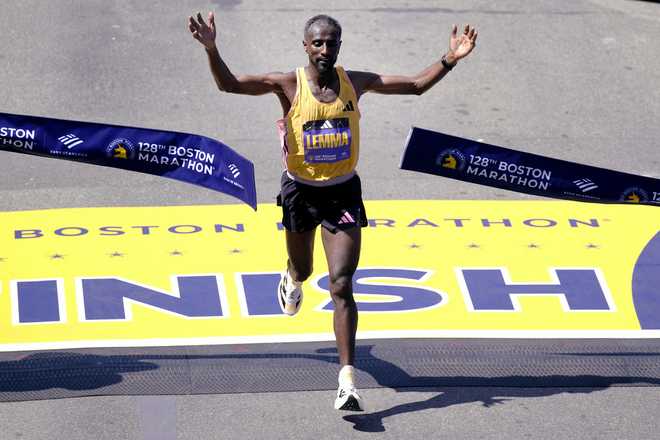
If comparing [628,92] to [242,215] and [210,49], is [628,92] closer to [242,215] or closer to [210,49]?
[242,215]

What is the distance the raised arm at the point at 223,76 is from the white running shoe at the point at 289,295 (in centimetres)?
139

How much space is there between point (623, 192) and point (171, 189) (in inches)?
166

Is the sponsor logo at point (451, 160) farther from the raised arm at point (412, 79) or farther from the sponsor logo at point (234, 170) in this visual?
the sponsor logo at point (234, 170)

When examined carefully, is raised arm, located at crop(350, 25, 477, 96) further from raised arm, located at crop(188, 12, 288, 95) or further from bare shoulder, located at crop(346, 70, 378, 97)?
raised arm, located at crop(188, 12, 288, 95)

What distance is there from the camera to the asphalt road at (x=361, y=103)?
785 centimetres

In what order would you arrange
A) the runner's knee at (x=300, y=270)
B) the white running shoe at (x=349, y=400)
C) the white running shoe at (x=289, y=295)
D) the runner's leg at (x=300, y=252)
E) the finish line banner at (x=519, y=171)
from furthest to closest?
the white running shoe at (x=289, y=295), the runner's knee at (x=300, y=270), the finish line banner at (x=519, y=171), the runner's leg at (x=300, y=252), the white running shoe at (x=349, y=400)

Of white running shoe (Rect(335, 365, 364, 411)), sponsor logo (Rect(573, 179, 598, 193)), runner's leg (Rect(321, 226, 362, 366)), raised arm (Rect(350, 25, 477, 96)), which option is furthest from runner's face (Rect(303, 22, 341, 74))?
sponsor logo (Rect(573, 179, 598, 193))

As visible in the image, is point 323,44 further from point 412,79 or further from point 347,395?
point 347,395

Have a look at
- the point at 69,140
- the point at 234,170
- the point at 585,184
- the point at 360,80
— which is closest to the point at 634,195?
the point at 585,184

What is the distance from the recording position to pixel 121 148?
8359mm

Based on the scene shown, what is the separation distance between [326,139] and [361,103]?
542 cm

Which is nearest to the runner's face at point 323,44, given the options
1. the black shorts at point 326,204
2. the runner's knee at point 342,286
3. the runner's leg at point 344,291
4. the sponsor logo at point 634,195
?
the black shorts at point 326,204

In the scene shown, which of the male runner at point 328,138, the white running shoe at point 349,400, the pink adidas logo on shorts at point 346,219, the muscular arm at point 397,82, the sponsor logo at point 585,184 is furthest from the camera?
the sponsor logo at point 585,184

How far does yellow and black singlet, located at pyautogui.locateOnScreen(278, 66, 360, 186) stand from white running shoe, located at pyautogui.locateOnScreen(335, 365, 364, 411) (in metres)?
1.16
